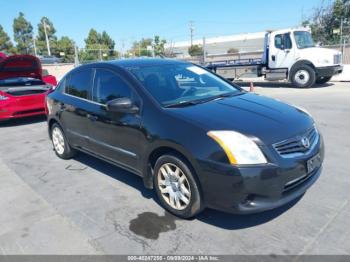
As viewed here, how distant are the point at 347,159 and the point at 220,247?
2.99 metres

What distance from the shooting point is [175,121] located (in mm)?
3326

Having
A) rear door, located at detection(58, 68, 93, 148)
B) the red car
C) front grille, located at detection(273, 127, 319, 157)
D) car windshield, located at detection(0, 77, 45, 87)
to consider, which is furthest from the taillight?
front grille, located at detection(273, 127, 319, 157)

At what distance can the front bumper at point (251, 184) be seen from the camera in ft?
9.35

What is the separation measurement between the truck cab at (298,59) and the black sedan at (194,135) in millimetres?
10192

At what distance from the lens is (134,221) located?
3.50 m

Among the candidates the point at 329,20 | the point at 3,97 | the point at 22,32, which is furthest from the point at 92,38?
the point at 3,97

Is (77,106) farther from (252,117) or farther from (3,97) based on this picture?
(3,97)

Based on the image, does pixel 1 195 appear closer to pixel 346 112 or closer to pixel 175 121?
pixel 175 121

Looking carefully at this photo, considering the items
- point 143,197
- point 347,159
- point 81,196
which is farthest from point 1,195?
point 347,159

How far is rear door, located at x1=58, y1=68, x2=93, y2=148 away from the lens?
4698 millimetres

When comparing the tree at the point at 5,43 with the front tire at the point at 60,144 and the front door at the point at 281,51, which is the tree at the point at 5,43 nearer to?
the front door at the point at 281,51

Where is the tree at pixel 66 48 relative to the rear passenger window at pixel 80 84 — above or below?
above

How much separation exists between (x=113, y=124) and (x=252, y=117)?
173 centimetres

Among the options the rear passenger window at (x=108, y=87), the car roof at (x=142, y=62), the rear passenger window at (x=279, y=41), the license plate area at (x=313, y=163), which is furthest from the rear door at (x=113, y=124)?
the rear passenger window at (x=279, y=41)
